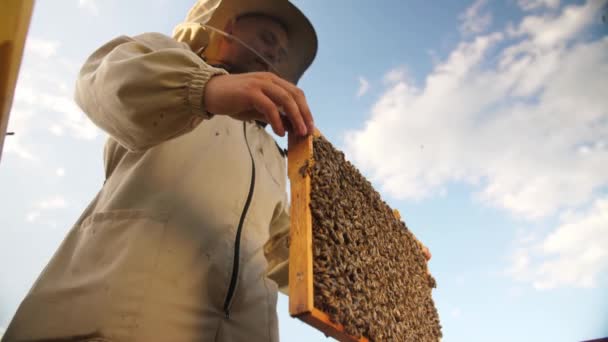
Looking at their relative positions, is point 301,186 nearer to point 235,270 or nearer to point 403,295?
point 235,270

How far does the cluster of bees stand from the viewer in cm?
190

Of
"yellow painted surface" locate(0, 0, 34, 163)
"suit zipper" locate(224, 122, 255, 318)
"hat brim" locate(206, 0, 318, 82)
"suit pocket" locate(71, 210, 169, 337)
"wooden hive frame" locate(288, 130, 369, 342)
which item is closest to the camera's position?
"yellow painted surface" locate(0, 0, 34, 163)

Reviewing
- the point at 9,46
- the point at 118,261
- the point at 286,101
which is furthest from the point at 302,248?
the point at 9,46

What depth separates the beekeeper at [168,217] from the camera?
184 cm

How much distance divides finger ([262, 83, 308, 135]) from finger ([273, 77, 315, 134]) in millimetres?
30

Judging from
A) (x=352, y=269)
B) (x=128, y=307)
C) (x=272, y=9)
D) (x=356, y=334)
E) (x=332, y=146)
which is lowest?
(x=356, y=334)

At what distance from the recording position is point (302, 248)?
1795mm

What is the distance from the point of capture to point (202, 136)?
8.66 feet

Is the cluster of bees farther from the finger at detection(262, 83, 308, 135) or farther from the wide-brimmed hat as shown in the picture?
the wide-brimmed hat

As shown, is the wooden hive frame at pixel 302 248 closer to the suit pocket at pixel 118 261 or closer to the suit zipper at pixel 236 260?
the suit zipper at pixel 236 260

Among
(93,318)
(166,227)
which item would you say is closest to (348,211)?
(166,227)

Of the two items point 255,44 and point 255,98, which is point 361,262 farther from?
point 255,44

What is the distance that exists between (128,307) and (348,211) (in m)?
1.25

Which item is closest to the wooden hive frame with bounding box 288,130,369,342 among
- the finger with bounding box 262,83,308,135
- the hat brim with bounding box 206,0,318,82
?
the finger with bounding box 262,83,308,135
